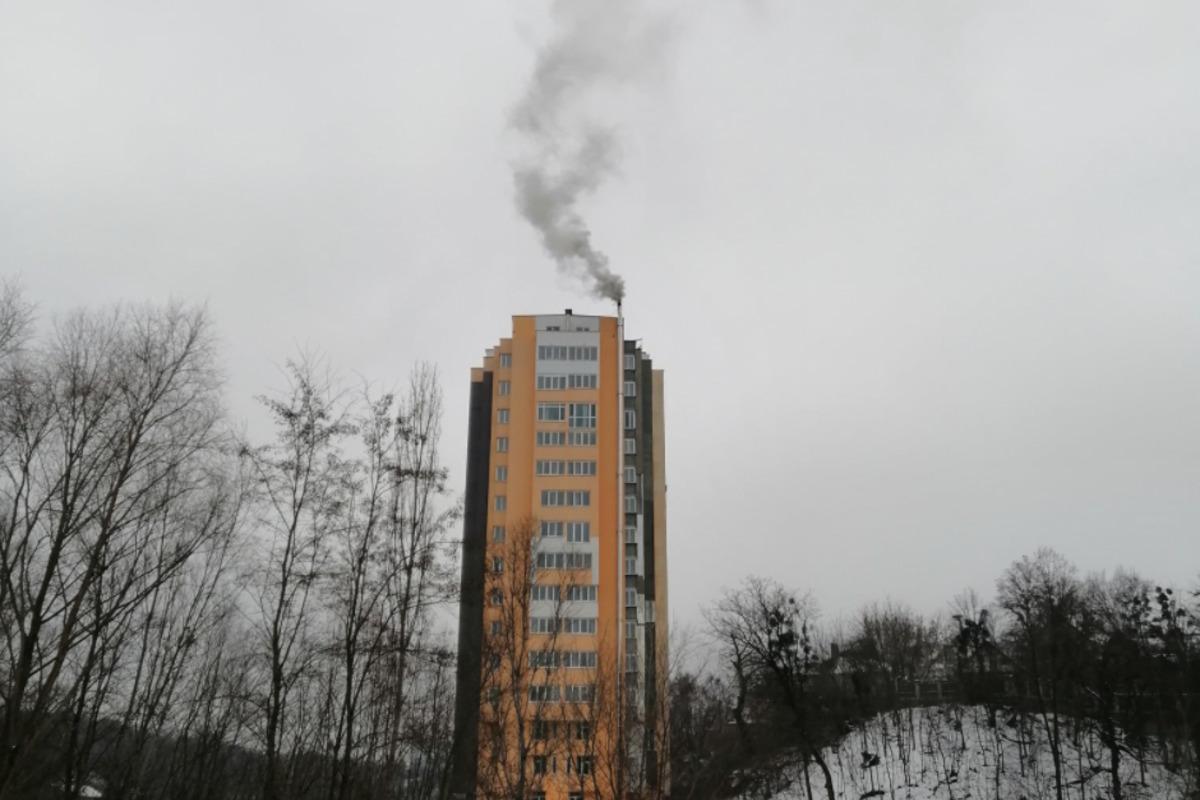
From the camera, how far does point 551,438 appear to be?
178ft

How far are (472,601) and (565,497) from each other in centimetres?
2839

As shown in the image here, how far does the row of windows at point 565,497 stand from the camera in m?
52.8

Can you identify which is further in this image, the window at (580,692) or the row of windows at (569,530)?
the row of windows at (569,530)

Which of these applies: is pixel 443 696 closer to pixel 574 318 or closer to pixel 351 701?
pixel 351 701

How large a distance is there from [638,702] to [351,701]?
44.6ft

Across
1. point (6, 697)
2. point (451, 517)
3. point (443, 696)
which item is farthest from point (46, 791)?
point (451, 517)

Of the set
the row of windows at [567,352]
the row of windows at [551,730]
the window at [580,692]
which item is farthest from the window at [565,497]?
the row of windows at [551,730]

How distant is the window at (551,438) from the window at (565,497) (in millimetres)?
3043

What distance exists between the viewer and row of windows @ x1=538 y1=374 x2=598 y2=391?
55.2 m

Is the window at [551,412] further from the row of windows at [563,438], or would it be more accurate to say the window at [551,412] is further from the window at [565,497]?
the window at [565,497]

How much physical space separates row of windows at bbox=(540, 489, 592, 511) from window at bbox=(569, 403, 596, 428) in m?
4.35

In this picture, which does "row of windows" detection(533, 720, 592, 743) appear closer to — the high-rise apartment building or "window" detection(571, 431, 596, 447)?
the high-rise apartment building

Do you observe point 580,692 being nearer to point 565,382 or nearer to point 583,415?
point 583,415

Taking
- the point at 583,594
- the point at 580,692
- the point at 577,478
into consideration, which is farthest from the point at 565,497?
the point at 580,692
